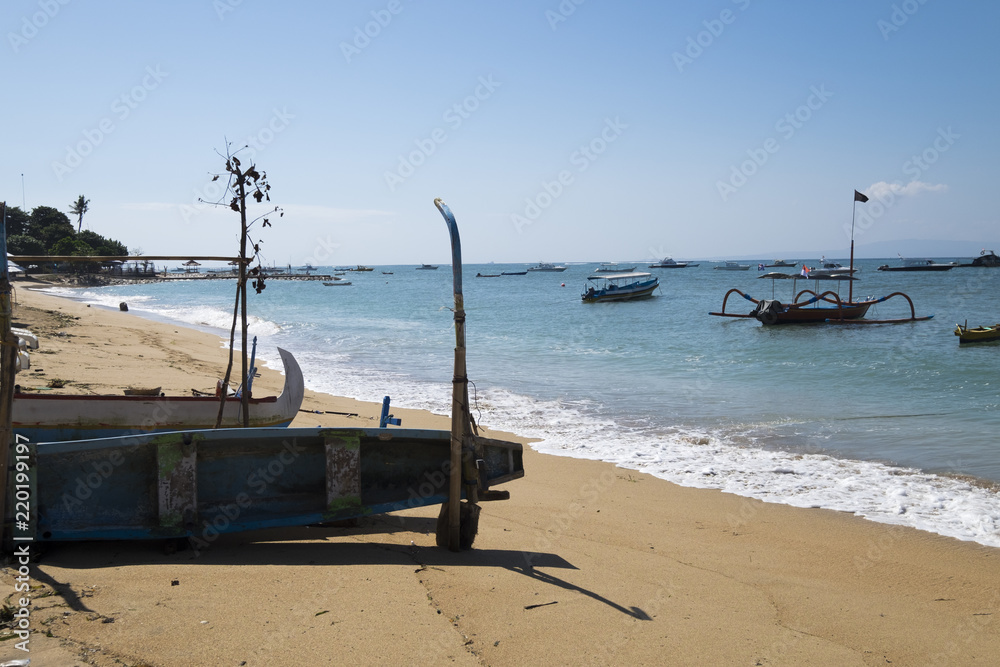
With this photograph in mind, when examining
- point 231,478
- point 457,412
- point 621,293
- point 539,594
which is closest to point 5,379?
point 231,478

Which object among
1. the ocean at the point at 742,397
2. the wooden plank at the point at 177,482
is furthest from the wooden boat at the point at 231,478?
the ocean at the point at 742,397

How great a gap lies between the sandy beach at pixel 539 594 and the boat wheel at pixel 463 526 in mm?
121

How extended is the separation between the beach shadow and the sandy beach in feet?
0.07

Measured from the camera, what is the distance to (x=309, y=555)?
4.70 meters

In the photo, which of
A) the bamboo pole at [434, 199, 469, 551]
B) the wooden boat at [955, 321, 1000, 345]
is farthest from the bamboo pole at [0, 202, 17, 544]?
the wooden boat at [955, 321, 1000, 345]

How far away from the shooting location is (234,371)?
1558 centimetres

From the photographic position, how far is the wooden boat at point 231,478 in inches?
178

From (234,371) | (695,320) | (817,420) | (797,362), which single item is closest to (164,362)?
(234,371)

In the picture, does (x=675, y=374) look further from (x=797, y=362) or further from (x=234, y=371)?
(x=234, y=371)

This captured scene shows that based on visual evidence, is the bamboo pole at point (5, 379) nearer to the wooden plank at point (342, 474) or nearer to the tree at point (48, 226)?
the wooden plank at point (342, 474)

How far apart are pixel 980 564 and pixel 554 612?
3902mm

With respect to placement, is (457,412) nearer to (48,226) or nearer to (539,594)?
(539,594)

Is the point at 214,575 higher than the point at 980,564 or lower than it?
higher

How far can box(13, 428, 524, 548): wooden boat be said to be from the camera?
4531mm
